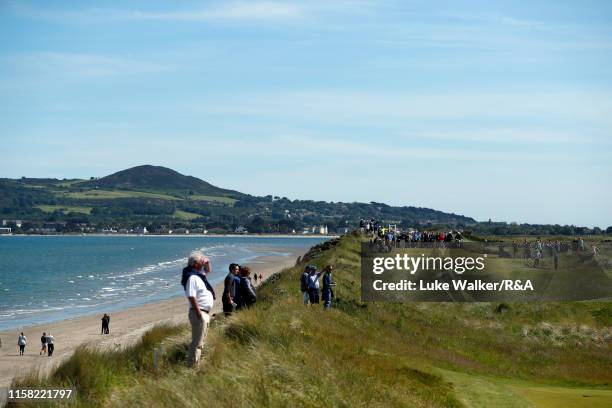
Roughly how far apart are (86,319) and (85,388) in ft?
142

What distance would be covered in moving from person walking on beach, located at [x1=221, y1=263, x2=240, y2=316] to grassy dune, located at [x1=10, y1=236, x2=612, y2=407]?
53 centimetres

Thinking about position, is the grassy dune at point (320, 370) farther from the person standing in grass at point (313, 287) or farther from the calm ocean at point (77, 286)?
the calm ocean at point (77, 286)

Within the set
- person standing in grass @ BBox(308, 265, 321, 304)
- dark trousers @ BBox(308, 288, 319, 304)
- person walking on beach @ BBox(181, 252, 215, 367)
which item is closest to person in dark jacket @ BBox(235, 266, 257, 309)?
person walking on beach @ BBox(181, 252, 215, 367)

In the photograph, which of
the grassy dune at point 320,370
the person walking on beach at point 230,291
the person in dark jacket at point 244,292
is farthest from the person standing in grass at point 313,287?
the person walking on beach at point 230,291

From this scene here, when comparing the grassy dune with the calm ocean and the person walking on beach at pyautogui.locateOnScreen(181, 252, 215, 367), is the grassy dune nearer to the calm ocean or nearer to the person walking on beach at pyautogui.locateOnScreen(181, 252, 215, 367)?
the person walking on beach at pyautogui.locateOnScreen(181, 252, 215, 367)

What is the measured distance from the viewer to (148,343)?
17156 millimetres

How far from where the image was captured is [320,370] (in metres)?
12.9

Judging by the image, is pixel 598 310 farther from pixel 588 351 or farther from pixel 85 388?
pixel 85 388

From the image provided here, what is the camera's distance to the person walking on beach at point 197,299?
1301cm

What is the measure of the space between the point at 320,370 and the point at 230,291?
5120mm

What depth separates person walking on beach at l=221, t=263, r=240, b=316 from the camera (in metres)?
17.4

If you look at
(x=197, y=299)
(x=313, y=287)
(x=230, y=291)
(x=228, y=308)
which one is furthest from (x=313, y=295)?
(x=197, y=299)

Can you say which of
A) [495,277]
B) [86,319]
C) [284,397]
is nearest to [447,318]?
[495,277]

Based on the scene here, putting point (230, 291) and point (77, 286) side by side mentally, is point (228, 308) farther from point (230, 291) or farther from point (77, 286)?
point (77, 286)
